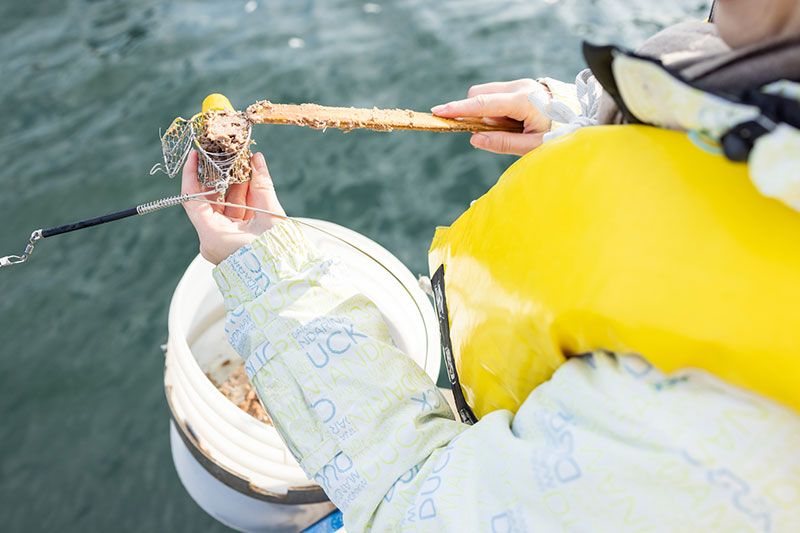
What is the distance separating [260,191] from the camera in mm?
1442

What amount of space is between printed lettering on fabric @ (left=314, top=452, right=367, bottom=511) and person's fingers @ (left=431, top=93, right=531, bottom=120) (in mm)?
895

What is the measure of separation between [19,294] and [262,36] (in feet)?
5.90

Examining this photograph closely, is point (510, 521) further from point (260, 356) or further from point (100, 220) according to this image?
point (100, 220)

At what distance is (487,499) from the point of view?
2.86ft

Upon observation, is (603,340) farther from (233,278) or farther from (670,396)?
(233,278)

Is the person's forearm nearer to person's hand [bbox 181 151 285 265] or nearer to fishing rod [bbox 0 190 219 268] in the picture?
person's hand [bbox 181 151 285 265]

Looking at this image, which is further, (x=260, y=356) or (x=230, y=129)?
(x=230, y=129)

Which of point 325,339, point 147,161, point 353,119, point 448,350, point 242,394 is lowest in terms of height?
point 242,394

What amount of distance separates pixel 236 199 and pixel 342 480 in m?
0.71

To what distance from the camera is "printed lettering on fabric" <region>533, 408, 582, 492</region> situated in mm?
791

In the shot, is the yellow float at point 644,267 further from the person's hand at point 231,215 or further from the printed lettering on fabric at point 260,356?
the person's hand at point 231,215

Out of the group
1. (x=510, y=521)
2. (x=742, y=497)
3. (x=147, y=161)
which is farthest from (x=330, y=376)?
(x=147, y=161)

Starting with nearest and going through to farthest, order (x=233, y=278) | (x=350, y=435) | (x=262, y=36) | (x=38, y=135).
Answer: (x=350, y=435)
(x=233, y=278)
(x=38, y=135)
(x=262, y=36)

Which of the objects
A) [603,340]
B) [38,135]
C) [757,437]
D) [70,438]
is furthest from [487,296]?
[38,135]
